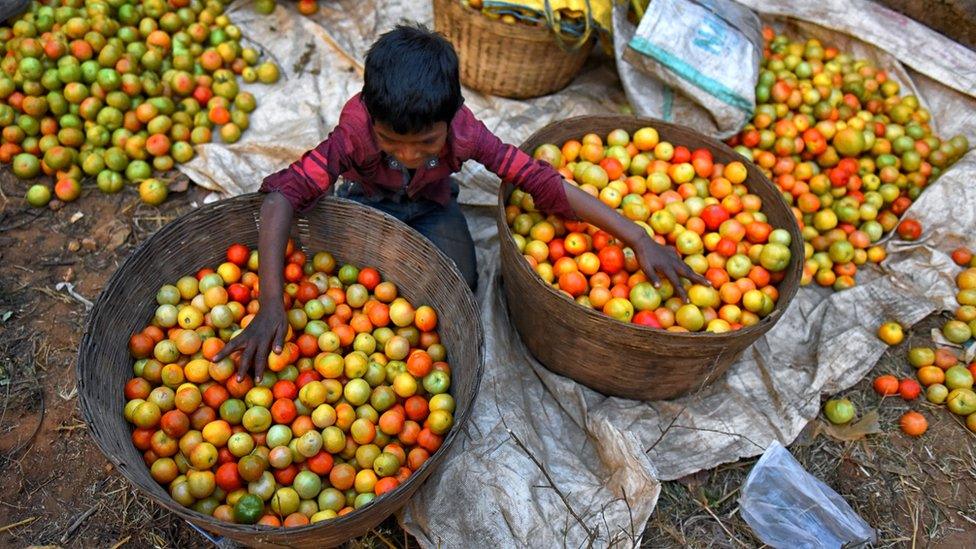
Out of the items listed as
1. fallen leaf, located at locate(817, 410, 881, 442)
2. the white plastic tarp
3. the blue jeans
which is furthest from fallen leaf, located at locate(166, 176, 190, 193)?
fallen leaf, located at locate(817, 410, 881, 442)

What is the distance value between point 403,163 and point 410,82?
1.65 ft

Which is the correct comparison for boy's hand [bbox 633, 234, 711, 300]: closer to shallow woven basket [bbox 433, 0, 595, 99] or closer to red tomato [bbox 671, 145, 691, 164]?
red tomato [bbox 671, 145, 691, 164]

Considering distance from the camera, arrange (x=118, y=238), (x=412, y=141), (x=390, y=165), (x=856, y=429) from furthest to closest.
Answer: (x=118, y=238), (x=856, y=429), (x=390, y=165), (x=412, y=141)

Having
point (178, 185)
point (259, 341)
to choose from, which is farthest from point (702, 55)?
point (178, 185)

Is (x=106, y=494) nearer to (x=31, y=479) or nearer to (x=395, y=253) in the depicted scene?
(x=31, y=479)

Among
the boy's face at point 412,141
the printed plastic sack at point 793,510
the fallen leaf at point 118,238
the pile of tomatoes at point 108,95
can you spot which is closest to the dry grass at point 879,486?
the printed plastic sack at point 793,510

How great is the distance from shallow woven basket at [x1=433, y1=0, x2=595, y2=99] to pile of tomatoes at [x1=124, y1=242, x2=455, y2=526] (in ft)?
5.77

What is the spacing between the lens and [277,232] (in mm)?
2633

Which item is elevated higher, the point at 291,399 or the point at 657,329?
the point at 657,329

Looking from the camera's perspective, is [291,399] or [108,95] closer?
[291,399]

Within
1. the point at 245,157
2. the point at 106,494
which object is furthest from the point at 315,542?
the point at 245,157

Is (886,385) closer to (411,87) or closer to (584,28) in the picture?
(584,28)

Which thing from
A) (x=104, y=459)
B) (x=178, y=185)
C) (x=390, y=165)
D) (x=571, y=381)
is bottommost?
(x=104, y=459)

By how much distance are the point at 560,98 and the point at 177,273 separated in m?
2.66
